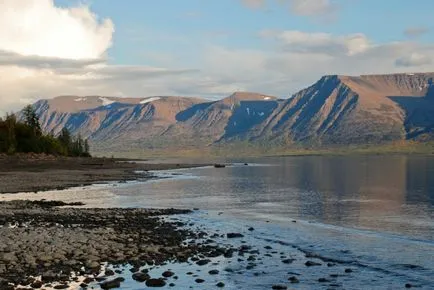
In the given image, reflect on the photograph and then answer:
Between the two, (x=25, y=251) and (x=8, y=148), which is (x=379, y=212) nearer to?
(x=25, y=251)

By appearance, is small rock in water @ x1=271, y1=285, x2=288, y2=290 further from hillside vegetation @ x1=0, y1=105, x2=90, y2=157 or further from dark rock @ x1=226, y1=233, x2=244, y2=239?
hillside vegetation @ x1=0, y1=105, x2=90, y2=157

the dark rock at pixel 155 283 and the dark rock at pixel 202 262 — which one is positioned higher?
the dark rock at pixel 155 283

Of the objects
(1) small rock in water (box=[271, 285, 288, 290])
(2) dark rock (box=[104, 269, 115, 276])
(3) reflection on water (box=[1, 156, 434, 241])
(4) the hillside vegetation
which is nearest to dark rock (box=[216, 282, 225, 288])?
(1) small rock in water (box=[271, 285, 288, 290])

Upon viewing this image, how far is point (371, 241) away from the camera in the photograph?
1485 inches

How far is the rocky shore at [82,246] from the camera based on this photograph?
23.8 m

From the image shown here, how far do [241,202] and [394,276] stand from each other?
42.0 meters

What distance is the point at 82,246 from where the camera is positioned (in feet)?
99.1

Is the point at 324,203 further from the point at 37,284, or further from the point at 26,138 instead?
the point at 26,138

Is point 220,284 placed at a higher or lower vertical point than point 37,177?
higher

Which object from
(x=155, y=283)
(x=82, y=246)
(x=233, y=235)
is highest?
(x=82, y=246)

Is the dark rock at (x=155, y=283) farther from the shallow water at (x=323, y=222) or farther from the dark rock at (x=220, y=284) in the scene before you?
the dark rock at (x=220, y=284)

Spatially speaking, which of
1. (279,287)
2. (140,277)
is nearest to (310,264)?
(279,287)

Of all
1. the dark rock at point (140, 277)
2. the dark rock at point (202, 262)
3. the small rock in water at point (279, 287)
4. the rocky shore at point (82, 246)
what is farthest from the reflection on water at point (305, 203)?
the dark rock at point (140, 277)

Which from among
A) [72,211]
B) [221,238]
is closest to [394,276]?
[221,238]
